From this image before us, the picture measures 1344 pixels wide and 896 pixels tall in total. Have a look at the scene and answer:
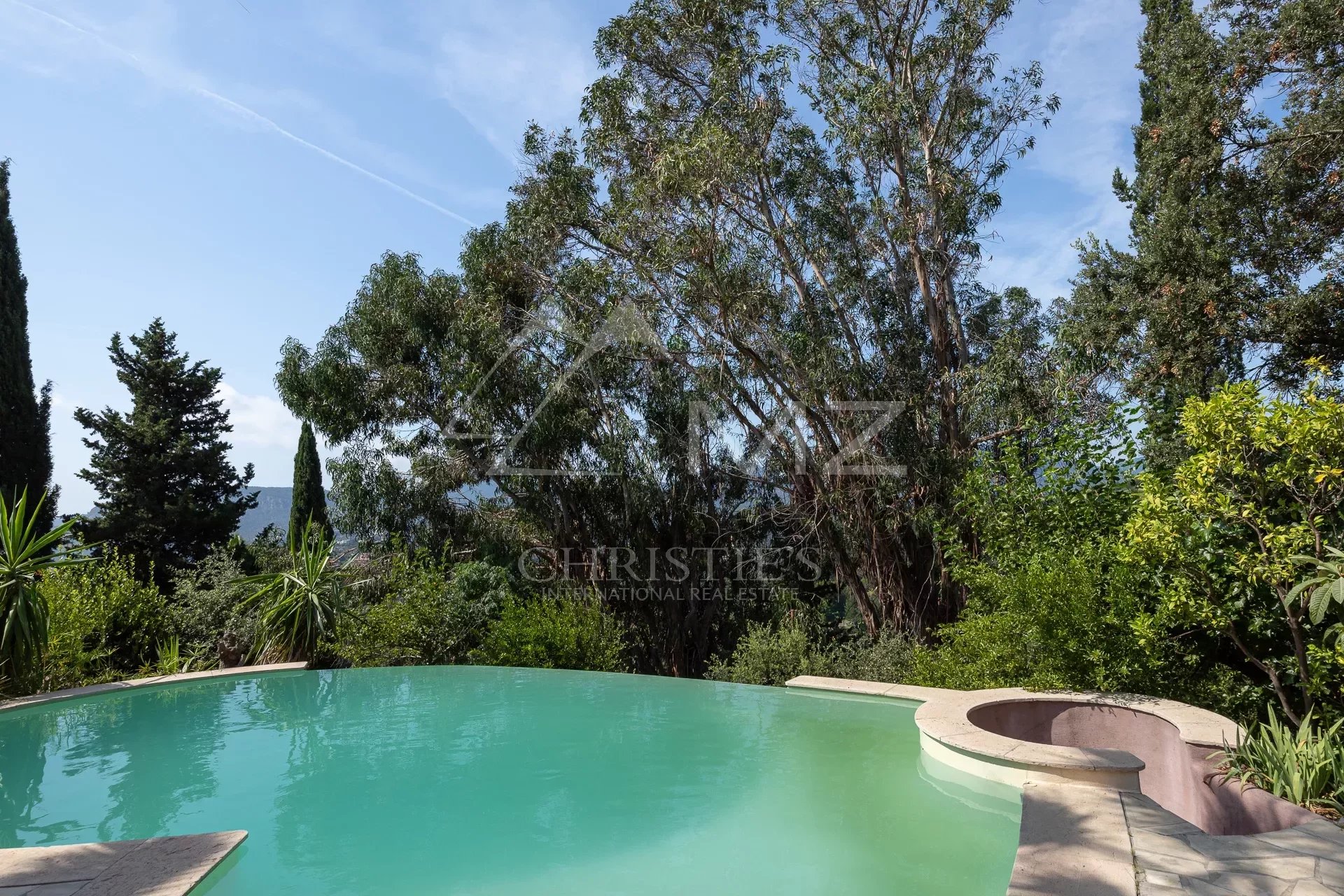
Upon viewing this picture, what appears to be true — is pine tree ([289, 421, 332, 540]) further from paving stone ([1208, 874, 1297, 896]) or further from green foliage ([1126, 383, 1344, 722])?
paving stone ([1208, 874, 1297, 896])

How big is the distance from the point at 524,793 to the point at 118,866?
6.40 ft

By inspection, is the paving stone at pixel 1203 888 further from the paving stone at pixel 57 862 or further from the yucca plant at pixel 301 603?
the yucca plant at pixel 301 603

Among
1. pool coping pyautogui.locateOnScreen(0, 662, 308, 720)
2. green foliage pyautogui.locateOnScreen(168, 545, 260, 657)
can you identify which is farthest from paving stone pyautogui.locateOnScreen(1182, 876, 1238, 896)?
green foliage pyautogui.locateOnScreen(168, 545, 260, 657)

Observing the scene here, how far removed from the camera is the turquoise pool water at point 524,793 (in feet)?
11.2

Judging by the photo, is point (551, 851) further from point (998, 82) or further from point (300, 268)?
point (998, 82)

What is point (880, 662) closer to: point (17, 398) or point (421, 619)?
point (421, 619)

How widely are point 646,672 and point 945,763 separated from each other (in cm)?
746

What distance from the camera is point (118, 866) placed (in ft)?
10.4

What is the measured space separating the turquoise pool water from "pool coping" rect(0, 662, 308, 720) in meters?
0.09

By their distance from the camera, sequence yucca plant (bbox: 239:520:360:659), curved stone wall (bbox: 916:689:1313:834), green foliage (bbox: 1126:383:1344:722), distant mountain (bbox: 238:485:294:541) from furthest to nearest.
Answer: distant mountain (bbox: 238:485:294:541) → yucca plant (bbox: 239:520:360:659) → green foliage (bbox: 1126:383:1344:722) → curved stone wall (bbox: 916:689:1313:834)

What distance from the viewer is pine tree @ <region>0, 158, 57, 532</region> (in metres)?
15.5

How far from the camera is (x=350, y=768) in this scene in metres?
5.04

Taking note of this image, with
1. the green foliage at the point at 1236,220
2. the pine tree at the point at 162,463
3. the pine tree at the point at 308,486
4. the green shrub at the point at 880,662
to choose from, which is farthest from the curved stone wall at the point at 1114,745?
the pine tree at the point at 162,463

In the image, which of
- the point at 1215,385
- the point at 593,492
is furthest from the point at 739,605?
the point at 1215,385
